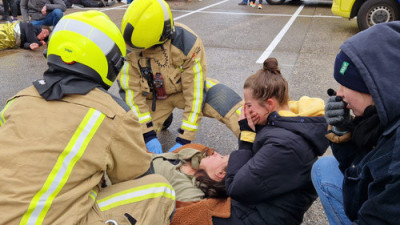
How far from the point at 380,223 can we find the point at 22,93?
1.63 metres

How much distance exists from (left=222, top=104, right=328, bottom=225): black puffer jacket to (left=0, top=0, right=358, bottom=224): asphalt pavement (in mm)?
614

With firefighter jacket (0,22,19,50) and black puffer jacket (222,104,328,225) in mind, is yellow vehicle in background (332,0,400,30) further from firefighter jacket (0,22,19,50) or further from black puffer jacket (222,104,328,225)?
firefighter jacket (0,22,19,50)

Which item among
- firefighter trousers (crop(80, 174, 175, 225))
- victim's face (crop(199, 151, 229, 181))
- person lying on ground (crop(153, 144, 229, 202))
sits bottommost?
person lying on ground (crop(153, 144, 229, 202))

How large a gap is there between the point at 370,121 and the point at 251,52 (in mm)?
4953

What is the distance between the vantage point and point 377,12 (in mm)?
6977

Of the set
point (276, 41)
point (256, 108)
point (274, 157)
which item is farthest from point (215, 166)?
point (276, 41)

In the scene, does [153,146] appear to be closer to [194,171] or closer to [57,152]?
[194,171]

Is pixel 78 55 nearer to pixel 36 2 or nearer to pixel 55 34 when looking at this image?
pixel 55 34

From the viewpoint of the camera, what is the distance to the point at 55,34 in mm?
A: 1799

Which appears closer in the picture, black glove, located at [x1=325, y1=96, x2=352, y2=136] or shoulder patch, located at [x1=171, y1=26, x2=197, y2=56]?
black glove, located at [x1=325, y1=96, x2=352, y2=136]

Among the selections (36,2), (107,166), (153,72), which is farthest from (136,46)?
(36,2)

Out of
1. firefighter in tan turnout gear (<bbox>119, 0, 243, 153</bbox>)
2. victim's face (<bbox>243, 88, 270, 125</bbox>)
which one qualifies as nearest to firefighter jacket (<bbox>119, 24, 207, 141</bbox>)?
firefighter in tan turnout gear (<bbox>119, 0, 243, 153</bbox>)

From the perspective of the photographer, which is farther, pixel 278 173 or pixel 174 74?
pixel 174 74

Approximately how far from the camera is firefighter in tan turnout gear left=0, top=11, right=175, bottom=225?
5.05 ft
